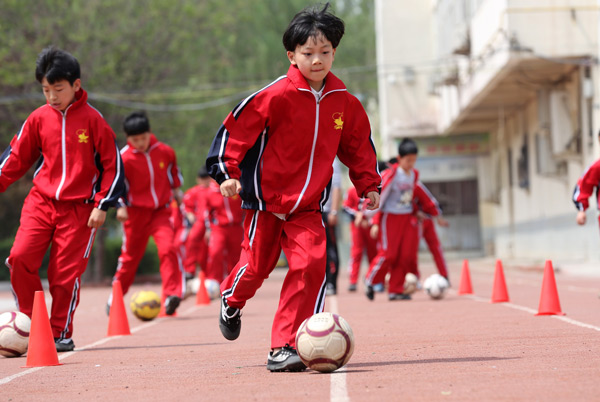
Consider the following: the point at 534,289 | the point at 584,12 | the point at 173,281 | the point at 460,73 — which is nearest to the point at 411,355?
the point at 173,281

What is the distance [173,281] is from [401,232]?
354 cm

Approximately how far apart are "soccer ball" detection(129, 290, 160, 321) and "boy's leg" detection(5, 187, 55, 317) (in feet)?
12.6

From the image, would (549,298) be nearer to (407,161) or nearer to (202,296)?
(407,161)

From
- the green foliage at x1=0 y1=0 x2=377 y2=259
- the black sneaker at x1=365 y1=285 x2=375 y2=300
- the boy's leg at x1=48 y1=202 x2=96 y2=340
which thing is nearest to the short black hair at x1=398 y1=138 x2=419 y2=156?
the black sneaker at x1=365 y1=285 x2=375 y2=300

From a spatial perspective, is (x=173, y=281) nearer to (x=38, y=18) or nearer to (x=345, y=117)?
(x=345, y=117)

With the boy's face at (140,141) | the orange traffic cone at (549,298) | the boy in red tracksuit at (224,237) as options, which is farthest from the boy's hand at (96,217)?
the boy in red tracksuit at (224,237)

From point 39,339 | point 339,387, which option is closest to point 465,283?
point 39,339

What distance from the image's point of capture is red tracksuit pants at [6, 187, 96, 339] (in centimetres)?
918

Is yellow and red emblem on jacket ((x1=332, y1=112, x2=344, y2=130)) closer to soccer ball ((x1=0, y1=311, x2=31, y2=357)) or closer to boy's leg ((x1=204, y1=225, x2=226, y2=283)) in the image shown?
soccer ball ((x1=0, y1=311, x2=31, y2=357))

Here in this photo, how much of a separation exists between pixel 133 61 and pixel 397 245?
67.1ft

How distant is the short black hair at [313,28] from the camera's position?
7285 millimetres

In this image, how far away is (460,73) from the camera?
36000 mm

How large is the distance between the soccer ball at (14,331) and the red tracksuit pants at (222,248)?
9056mm

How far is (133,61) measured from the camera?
3381 centimetres
